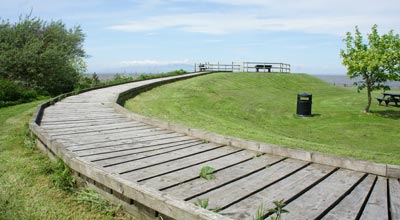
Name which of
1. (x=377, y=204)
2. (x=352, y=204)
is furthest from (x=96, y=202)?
(x=377, y=204)

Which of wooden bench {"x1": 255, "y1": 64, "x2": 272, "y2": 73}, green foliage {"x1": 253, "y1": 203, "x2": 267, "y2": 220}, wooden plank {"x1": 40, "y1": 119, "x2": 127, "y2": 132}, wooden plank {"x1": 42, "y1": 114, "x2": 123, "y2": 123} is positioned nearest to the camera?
green foliage {"x1": 253, "y1": 203, "x2": 267, "y2": 220}

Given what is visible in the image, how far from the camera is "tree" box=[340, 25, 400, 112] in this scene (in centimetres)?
1727

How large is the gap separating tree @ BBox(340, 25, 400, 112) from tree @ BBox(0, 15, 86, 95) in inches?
685

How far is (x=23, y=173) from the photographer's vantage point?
176 inches

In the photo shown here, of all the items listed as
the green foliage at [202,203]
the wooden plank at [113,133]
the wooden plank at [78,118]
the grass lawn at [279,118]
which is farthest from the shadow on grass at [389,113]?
the green foliage at [202,203]

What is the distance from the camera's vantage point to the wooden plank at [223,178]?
3.31m

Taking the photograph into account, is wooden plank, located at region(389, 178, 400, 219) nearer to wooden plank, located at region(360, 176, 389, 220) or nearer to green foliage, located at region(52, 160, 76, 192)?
wooden plank, located at region(360, 176, 389, 220)

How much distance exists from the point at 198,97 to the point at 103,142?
42.5ft

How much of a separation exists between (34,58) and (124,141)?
1681cm

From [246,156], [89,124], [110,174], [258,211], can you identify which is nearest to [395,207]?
[258,211]

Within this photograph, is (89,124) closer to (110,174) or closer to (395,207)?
(110,174)

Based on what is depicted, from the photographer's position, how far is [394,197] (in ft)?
10.7

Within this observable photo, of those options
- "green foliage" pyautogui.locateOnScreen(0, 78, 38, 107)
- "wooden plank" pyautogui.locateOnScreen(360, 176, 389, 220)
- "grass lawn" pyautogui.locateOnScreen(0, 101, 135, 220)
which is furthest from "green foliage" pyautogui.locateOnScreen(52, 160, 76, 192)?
"green foliage" pyautogui.locateOnScreen(0, 78, 38, 107)

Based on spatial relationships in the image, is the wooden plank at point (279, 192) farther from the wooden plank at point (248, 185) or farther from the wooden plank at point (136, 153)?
the wooden plank at point (136, 153)
